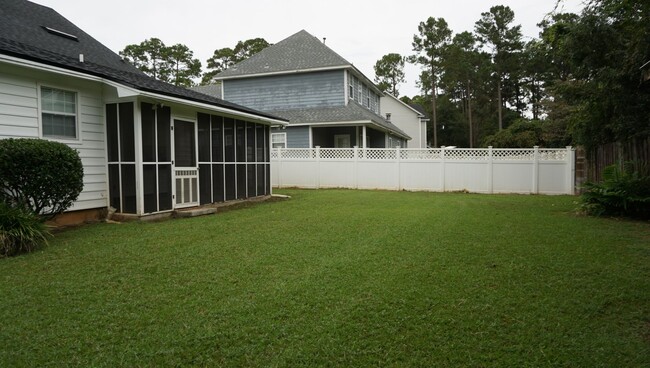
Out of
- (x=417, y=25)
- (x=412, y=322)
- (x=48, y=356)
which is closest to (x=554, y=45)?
(x=412, y=322)

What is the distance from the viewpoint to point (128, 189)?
785 centimetres

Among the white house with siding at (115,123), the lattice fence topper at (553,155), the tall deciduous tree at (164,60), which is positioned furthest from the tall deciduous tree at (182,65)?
the lattice fence topper at (553,155)

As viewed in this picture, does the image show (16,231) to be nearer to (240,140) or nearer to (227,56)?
(240,140)

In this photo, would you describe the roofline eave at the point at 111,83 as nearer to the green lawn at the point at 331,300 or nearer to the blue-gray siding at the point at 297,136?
the green lawn at the point at 331,300

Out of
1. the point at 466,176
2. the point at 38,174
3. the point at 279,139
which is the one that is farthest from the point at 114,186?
the point at 466,176

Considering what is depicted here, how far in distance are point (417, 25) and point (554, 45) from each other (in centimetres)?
3339

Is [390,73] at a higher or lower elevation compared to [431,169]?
higher

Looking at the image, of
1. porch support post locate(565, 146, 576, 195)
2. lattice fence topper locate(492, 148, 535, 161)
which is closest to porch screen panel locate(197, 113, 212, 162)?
lattice fence topper locate(492, 148, 535, 161)

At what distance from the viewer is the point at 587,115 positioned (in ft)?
32.7

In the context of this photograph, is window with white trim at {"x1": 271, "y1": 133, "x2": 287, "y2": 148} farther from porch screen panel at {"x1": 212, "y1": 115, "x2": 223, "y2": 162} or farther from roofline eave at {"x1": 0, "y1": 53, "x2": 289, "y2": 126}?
roofline eave at {"x1": 0, "y1": 53, "x2": 289, "y2": 126}

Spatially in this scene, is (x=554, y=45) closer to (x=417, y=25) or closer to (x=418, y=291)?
(x=418, y=291)

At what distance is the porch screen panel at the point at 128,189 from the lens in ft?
25.6

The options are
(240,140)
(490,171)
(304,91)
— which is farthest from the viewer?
(304,91)

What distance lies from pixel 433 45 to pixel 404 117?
41.1 ft
